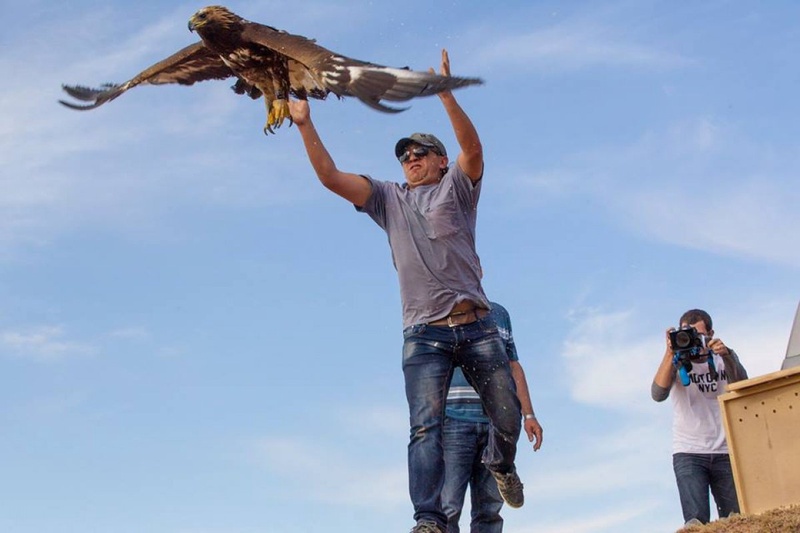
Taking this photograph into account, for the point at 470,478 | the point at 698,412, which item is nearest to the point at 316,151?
the point at 470,478

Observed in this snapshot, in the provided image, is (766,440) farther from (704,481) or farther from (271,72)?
(271,72)

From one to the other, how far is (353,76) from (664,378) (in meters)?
3.93

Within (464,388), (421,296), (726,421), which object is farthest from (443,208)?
(726,421)

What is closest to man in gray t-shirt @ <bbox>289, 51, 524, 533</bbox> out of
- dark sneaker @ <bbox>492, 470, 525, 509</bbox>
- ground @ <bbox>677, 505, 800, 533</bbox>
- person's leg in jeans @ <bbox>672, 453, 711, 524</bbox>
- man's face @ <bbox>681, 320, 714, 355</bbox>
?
dark sneaker @ <bbox>492, 470, 525, 509</bbox>

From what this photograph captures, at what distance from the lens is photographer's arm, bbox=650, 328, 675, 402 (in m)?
9.29

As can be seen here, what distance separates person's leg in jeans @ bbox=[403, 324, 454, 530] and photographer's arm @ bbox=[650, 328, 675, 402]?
320cm

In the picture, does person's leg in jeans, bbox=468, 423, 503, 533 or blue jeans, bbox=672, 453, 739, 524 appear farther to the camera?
blue jeans, bbox=672, 453, 739, 524

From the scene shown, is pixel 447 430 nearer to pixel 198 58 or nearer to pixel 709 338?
pixel 709 338

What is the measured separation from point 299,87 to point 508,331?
2415 millimetres

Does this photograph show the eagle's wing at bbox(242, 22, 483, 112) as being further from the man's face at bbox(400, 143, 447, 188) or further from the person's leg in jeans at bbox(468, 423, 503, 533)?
the person's leg in jeans at bbox(468, 423, 503, 533)

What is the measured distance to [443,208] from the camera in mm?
6883

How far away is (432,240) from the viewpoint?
22.4 ft

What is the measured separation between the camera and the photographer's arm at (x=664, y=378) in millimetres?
9289

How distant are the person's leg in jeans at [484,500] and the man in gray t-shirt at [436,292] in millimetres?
790
